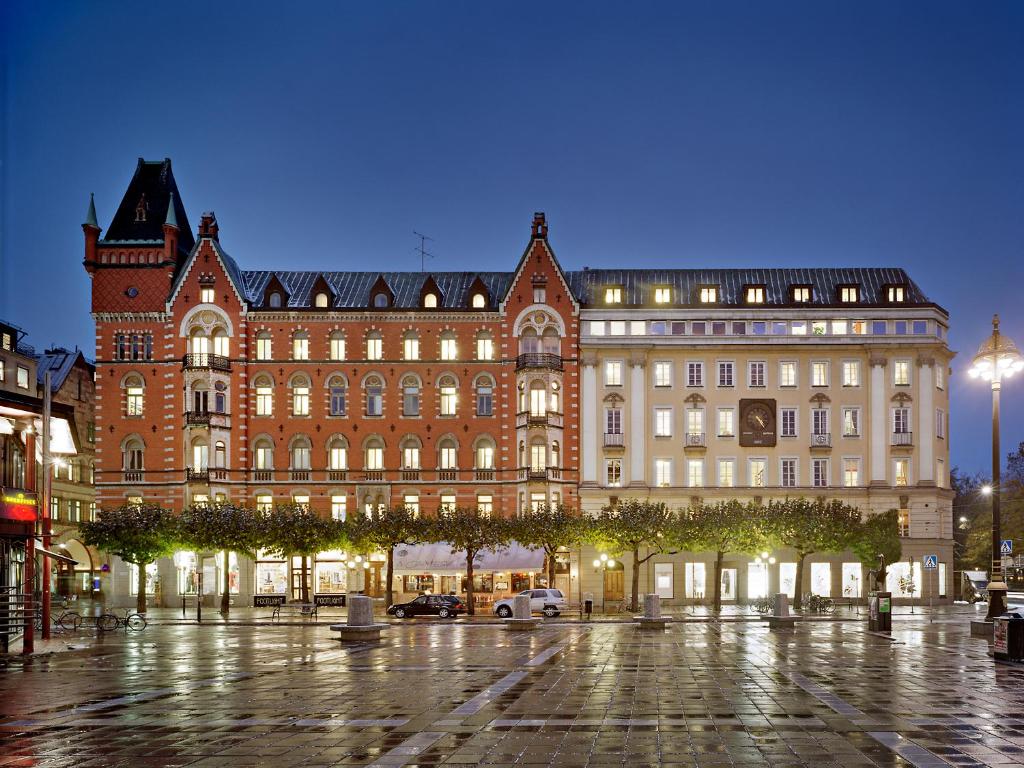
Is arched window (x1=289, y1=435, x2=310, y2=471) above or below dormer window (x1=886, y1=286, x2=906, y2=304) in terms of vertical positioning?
below

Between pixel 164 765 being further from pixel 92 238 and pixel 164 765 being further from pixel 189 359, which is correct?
pixel 92 238

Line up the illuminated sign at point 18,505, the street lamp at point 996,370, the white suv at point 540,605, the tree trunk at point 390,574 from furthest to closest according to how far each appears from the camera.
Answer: the tree trunk at point 390,574
the white suv at point 540,605
the street lamp at point 996,370
the illuminated sign at point 18,505

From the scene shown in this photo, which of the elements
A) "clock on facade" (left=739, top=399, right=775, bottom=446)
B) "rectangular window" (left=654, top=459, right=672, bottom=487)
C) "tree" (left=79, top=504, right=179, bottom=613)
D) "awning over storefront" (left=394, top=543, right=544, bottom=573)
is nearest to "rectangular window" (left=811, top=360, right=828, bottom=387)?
"clock on facade" (left=739, top=399, right=775, bottom=446)

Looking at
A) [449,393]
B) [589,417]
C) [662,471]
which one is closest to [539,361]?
[589,417]

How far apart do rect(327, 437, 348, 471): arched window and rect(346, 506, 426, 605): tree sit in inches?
344

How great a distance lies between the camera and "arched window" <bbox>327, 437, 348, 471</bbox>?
77812 mm

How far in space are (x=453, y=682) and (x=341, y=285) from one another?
56735 millimetres

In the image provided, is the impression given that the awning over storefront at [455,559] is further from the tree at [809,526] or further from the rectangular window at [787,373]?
the rectangular window at [787,373]

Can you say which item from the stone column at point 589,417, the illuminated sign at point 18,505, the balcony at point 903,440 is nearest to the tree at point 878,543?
the balcony at point 903,440

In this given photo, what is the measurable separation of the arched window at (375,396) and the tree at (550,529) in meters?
14.2

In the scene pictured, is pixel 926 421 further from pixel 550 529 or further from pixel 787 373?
pixel 550 529

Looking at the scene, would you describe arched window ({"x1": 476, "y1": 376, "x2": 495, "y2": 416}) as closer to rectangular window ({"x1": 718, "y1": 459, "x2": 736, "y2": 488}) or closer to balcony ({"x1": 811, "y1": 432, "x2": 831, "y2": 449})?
rectangular window ({"x1": 718, "y1": 459, "x2": 736, "y2": 488})

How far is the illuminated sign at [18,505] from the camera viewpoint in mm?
35781

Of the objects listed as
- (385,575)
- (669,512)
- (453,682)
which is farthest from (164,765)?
(385,575)
